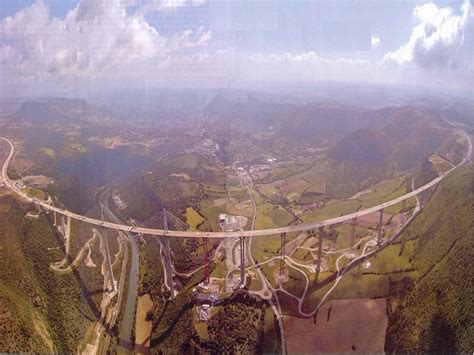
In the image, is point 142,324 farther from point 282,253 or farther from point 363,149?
point 363,149

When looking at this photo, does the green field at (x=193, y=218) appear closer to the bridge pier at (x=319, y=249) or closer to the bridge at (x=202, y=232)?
the bridge at (x=202, y=232)

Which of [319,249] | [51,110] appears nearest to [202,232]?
[319,249]

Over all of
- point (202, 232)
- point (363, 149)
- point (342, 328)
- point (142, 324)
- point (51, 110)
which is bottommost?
point (142, 324)

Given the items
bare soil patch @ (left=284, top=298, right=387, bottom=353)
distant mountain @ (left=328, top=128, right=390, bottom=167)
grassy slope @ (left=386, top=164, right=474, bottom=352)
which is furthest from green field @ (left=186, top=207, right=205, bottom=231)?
distant mountain @ (left=328, top=128, right=390, bottom=167)

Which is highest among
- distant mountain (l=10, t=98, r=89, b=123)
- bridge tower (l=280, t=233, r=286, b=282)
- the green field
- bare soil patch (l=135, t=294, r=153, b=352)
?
distant mountain (l=10, t=98, r=89, b=123)

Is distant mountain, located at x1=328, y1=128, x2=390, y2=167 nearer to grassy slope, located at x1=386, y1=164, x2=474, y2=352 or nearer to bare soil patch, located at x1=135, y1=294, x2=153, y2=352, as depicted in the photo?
grassy slope, located at x1=386, y1=164, x2=474, y2=352

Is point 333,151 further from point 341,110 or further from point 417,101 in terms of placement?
point 417,101
